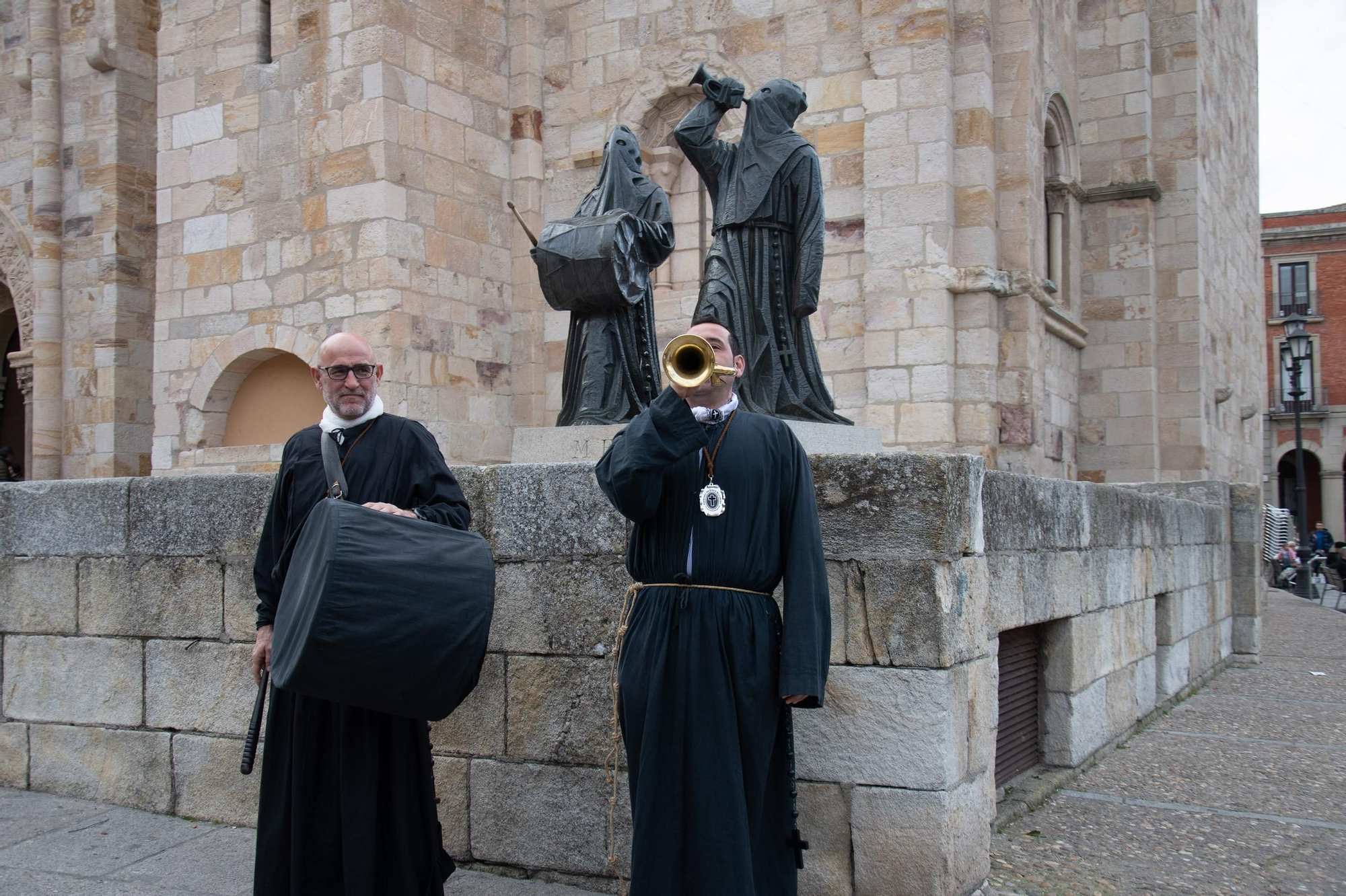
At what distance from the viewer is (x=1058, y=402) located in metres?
11.9

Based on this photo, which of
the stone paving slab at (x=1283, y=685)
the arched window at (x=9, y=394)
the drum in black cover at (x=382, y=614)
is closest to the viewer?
the drum in black cover at (x=382, y=614)

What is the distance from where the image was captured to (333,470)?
329cm

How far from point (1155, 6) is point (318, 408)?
10535mm

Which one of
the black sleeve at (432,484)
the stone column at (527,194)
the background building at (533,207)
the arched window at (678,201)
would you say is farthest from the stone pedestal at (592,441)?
the stone column at (527,194)

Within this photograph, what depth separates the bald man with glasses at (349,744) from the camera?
3193 millimetres

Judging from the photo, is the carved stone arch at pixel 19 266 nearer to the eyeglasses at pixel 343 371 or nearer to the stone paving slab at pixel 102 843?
the stone paving slab at pixel 102 843

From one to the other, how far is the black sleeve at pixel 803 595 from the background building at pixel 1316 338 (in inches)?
1516

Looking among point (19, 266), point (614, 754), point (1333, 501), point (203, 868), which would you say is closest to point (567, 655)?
point (614, 754)

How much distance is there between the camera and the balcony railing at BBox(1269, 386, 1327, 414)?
3666 centimetres

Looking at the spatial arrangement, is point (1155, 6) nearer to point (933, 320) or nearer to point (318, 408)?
point (933, 320)

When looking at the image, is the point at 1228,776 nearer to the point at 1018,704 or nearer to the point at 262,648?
the point at 1018,704

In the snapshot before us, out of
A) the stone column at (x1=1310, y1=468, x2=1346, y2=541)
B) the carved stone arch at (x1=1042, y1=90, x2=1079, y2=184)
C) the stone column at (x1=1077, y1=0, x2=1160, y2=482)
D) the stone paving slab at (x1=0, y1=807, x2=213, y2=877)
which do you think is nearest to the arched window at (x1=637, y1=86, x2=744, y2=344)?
the carved stone arch at (x1=1042, y1=90, x2=1079, y2=184)

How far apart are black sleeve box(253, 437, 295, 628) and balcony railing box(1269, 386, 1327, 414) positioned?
3853 centimetres

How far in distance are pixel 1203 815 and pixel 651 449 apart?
3.49 metres
